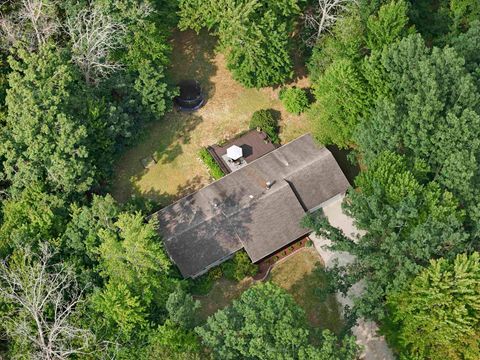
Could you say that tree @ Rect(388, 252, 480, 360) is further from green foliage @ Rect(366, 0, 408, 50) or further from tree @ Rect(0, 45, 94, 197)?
tree @ Rect(0, 45, 94, 197)

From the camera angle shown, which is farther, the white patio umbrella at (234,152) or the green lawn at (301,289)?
the white patio umbrella at (234,152)

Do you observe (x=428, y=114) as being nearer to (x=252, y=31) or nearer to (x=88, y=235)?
(x=252, y=31)

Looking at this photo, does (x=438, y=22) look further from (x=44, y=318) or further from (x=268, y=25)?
(x=44, y=318)

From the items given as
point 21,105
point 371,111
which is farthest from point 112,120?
point 371,111

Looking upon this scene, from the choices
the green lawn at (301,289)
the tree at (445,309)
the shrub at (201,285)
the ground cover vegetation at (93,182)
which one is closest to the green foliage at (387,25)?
the ground cover vegetation at (93,182)

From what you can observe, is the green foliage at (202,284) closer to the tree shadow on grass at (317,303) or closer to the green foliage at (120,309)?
the tree shadow on grass at (317,303)

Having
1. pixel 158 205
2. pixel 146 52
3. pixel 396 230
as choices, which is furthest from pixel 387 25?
pixel 158 205
